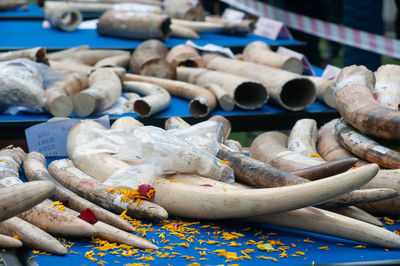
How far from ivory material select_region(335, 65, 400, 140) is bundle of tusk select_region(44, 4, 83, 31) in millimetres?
3840

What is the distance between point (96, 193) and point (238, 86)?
1853 millimetres

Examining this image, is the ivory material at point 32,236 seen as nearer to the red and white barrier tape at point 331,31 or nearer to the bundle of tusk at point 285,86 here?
the bundle of tusk at point 285,86

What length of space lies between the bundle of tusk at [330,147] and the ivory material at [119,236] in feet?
3.19

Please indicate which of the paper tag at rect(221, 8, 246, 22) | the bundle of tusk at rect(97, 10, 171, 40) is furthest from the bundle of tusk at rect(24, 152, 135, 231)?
the paper tag at rect(221, 8, 246, 22)

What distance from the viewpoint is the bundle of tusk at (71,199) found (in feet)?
5.91

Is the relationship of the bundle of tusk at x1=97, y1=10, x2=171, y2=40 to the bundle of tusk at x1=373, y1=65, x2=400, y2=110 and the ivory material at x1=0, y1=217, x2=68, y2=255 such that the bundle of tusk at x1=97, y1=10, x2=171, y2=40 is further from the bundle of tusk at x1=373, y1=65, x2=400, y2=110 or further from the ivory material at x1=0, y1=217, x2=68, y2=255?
the ivory material at x1=0, y1=217, x2=68, y2=255

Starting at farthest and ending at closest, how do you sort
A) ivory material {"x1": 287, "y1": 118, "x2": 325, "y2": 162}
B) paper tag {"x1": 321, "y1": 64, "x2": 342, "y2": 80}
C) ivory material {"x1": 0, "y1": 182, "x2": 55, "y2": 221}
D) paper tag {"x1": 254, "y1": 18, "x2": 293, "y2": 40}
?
paper tag {"x1": 254, "y1": 18, "x2": 293, "y2": 40}
paper tag {"x1": 321, "y1": 64, "x2": 342, "y2": 80}
ivory material {"x1": 287, "y1": 118, "x2": 325, "y2": 162}
ivory material {"x1": 0, "y1": 182, "x2": 55, "y2": 221}

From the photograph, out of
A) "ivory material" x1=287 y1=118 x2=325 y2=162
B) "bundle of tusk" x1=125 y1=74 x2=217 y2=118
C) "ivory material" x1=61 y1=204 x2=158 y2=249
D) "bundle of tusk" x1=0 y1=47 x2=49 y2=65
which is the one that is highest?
"bundle of tusk" x1=0 y1=47 x2=49 y2=65

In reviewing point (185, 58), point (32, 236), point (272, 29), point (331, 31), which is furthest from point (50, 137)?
point (331, 31)

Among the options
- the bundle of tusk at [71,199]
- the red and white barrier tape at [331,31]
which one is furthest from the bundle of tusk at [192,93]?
the red and white barrier tape at [331,31]

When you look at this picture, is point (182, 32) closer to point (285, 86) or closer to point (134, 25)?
point (134, 25)

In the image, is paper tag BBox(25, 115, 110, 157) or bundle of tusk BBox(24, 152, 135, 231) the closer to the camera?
bundle of tusk BBox(24, 152, 135, 231)

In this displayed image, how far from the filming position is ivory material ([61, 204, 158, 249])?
1.72 metres

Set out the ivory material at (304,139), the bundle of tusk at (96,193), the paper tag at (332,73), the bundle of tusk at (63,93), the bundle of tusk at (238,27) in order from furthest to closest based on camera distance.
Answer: the bundle of tusk at (238,27), the paper tag at (332,73), the bundle of tusk at (63,93), the ivory material at (304,139), the bundle of tusk at (96,193)
